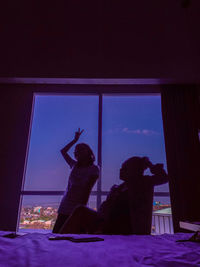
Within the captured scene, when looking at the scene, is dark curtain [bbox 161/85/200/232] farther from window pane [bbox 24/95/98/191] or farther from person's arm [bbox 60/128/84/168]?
person's arm [bbox 60/128/84/168]

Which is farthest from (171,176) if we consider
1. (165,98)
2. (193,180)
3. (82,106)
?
(82,106)

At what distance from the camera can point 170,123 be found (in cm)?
313

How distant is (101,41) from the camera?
304cm

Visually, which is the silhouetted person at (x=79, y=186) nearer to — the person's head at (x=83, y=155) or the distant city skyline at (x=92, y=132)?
the person's head at (x=83, y=155)

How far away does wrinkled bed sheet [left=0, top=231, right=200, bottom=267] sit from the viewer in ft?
2.10

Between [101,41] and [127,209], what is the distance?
2.49 meters

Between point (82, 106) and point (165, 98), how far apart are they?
56.9 inches

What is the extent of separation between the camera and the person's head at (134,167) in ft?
5.47

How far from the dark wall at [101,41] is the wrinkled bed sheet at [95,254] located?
2606 millimetres

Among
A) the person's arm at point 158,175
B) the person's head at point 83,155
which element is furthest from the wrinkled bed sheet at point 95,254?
the person's head at point 83,155

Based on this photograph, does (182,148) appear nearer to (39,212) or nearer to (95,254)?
(39,212)

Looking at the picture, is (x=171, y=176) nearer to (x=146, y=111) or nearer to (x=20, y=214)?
Answer: (x=146, y=111)

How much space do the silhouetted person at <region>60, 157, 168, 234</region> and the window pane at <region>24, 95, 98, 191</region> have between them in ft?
4.00

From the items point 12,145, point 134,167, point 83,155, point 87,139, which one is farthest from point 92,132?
point 134,167
